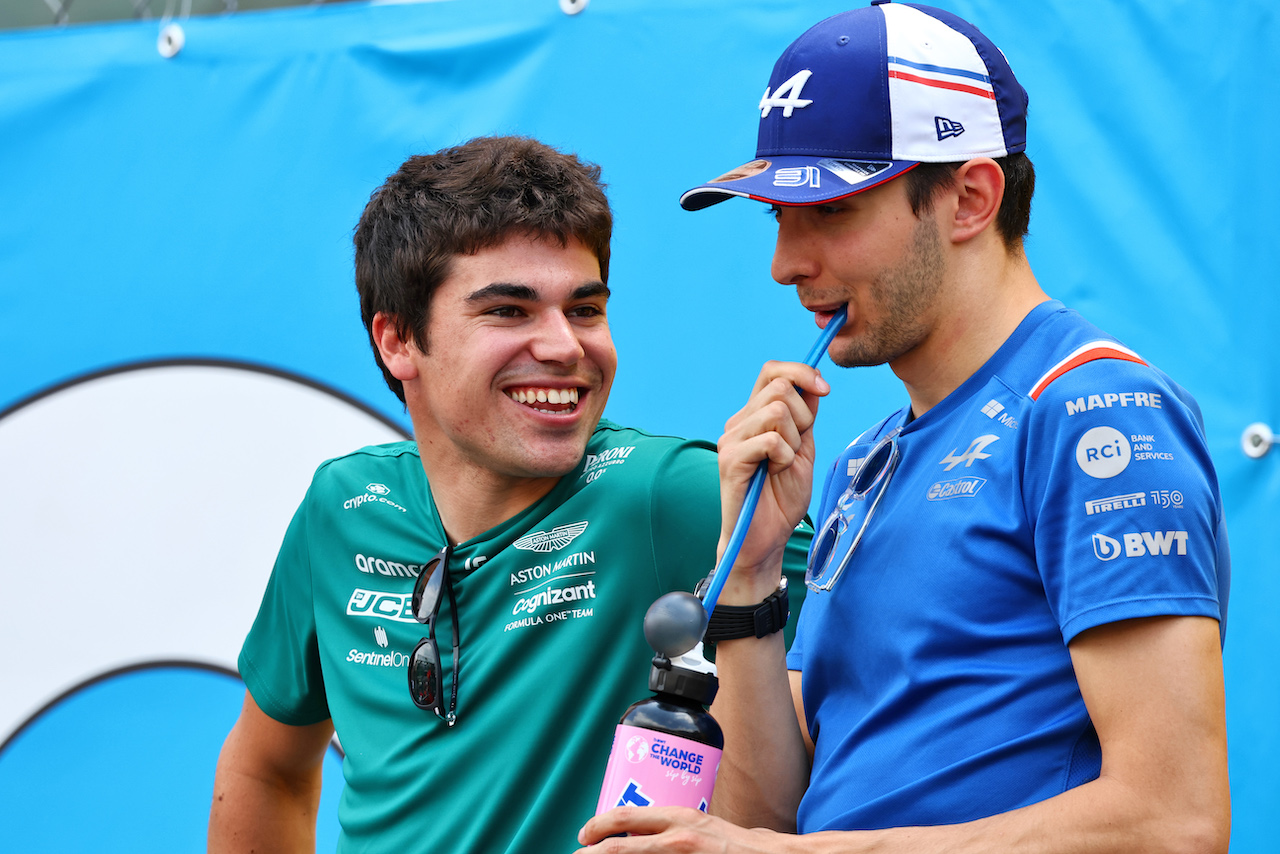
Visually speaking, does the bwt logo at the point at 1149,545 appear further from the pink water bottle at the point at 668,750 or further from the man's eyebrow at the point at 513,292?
the man's eyebrow at the point at 513,292

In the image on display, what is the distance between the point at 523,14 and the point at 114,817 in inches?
71.1

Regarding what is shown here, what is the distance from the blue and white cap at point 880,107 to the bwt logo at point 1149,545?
401 millimetres

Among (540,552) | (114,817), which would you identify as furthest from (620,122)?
(114,817)

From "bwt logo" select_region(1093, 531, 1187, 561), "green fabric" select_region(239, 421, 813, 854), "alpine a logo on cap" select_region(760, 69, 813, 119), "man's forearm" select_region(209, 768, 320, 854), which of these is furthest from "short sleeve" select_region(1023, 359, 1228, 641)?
"man's forearm" select_region(209, 768, 320, 854)

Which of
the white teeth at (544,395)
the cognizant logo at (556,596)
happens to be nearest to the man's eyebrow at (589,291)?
the white teeth at (544,395)

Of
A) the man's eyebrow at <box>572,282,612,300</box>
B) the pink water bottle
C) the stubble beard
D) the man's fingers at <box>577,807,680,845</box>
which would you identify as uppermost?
the man's eyebrow at <box>572,282,612,300</box>

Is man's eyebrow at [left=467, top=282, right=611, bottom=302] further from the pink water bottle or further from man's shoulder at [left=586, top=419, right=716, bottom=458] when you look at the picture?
the pink water bottle

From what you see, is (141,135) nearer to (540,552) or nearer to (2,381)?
(2,381)

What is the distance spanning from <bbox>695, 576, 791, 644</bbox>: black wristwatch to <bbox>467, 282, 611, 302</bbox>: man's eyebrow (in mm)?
530

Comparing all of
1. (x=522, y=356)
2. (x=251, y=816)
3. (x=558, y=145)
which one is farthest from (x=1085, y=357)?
(x=251, y=816)

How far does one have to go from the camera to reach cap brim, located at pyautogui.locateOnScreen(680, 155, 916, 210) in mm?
1078

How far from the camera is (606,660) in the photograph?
1456 mm

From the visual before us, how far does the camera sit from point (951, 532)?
101 cm

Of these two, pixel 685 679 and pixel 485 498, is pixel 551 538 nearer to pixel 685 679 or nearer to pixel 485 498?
pixel 485 498
